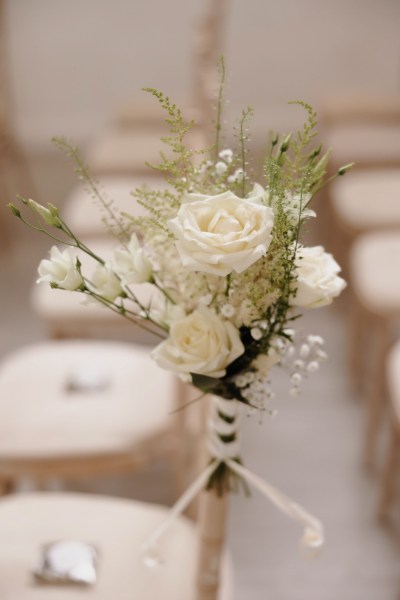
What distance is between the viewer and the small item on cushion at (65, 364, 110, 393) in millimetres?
1785

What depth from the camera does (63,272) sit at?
0.81 metres

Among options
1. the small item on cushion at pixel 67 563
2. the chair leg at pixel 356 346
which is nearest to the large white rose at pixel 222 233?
the small item on cushion at pixel 67 563

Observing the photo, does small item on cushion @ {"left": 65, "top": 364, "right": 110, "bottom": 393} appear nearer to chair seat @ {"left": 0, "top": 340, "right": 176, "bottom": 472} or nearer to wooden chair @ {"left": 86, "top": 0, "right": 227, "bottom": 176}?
chair seat @ {"left": 0, "top": 340, "right": 176, "bottom": 472}

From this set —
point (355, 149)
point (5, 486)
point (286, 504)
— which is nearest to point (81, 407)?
point (5, 486)

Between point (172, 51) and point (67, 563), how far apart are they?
10.6 feet

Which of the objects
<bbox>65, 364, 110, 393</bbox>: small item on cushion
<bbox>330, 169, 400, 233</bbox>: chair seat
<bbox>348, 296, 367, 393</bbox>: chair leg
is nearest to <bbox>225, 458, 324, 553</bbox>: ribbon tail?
<bbox>65, 364, 110, 393</bbox>: small item on cushion

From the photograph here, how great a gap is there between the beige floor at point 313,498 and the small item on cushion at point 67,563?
693 mm

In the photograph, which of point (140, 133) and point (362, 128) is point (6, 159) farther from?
point (362, 128)

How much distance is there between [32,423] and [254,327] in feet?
3.17

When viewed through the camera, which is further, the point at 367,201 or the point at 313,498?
the point at 367,201

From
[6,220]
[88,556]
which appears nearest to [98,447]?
[88,556]

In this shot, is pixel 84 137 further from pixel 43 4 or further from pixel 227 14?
pixel 227 14

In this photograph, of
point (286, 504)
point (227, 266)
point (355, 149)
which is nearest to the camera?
point (227, 266)

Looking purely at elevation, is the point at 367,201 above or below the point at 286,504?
above
